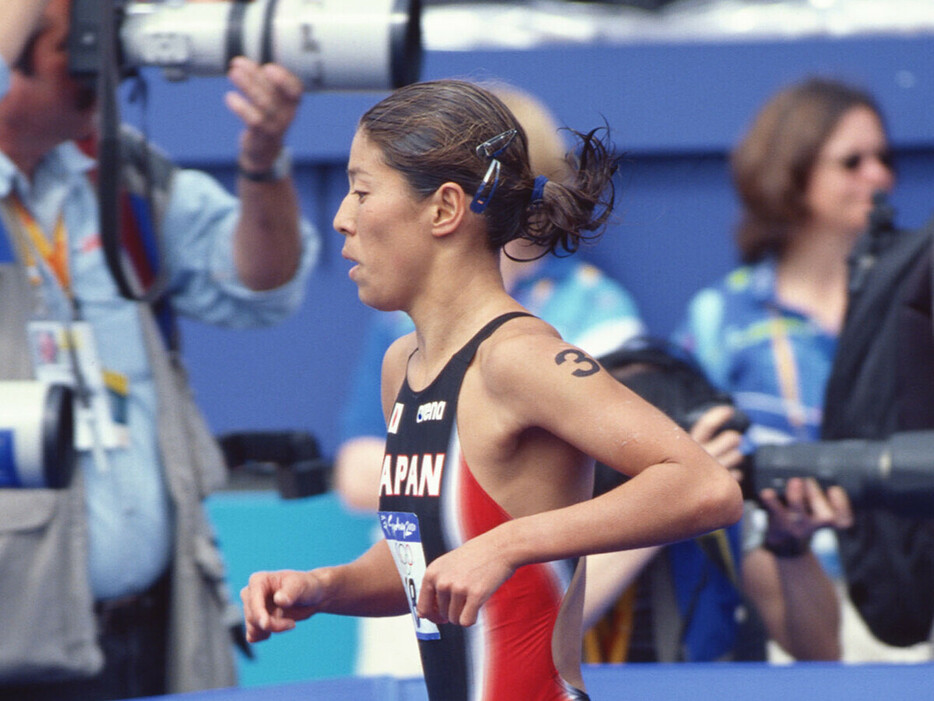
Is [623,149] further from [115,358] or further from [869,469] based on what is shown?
[869,469]

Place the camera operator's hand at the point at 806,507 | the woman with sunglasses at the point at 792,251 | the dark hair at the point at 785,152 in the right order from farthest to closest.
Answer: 1. the dark hair at the point at 785,152
2. the woman with sunglasses at the point at 792,251
3. the camera operator's hand at the point at 806,507

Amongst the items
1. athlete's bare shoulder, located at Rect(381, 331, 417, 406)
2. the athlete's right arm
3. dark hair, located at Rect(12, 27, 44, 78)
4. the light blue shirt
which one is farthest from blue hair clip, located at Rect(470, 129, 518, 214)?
dark hair, located at Rect(12, 27, 44, 78)

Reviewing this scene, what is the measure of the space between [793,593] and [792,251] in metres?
0.90

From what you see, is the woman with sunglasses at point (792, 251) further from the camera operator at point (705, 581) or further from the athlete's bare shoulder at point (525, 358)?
the athlete's bare shoulder at point (525, 358)

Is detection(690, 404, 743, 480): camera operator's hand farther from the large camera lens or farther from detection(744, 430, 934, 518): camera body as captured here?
the large camera lens

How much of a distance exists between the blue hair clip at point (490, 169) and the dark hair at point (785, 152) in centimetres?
162

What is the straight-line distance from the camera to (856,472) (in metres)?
1.49

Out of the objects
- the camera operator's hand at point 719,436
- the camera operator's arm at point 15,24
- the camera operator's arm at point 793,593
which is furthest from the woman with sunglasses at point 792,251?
the camera operator's arm at point 15,24

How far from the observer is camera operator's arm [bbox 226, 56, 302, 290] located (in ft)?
5.69

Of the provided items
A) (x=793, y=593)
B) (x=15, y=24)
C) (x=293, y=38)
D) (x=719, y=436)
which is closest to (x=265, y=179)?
(x=293, y=38)

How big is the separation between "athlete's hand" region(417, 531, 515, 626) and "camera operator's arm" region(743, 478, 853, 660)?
2.87 ft

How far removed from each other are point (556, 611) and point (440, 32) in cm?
263

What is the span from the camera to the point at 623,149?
336 cm

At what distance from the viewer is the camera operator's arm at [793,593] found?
6.12ft
